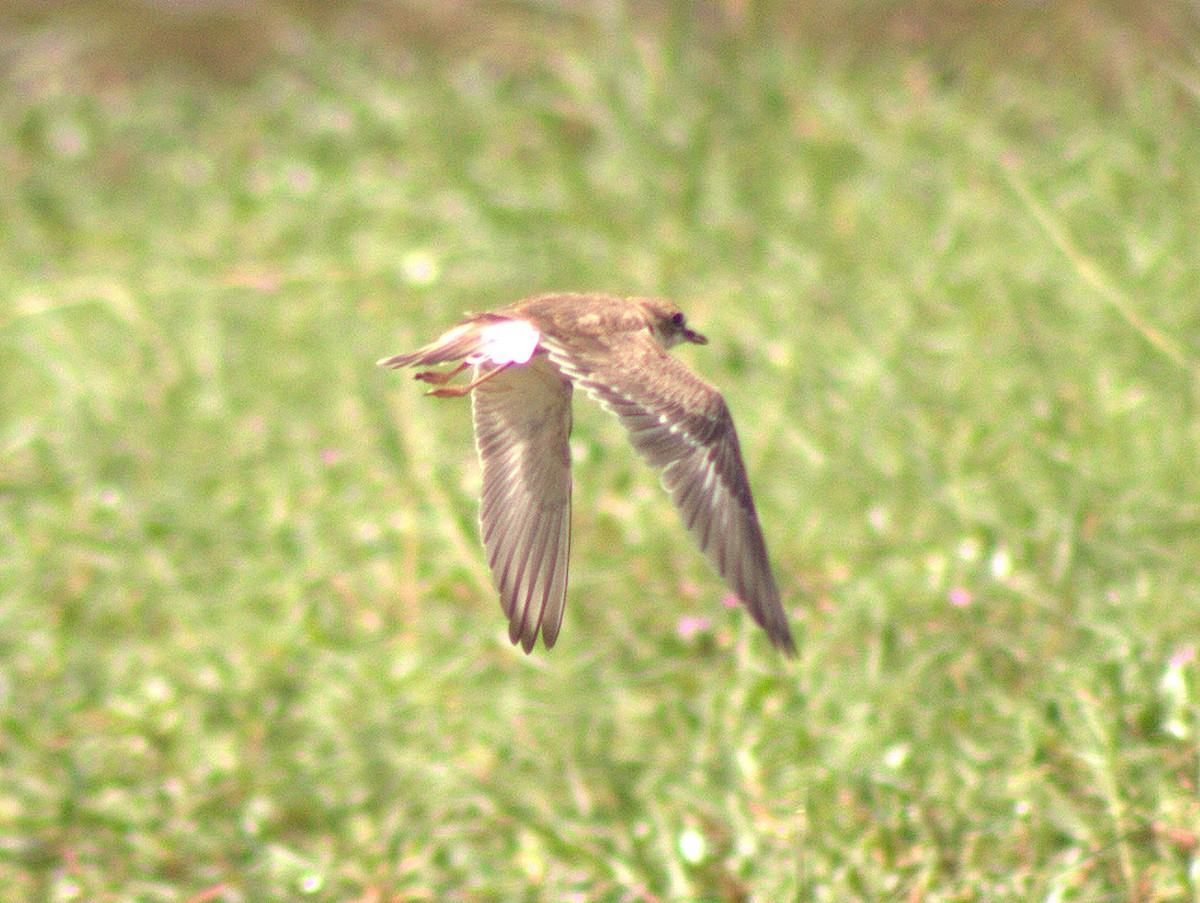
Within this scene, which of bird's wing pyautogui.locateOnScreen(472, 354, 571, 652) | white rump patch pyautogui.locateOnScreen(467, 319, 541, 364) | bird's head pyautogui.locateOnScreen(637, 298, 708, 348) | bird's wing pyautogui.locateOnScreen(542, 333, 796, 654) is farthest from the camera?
bird's head pyautogui.locateOnScreen(637, 298, 708, 348)

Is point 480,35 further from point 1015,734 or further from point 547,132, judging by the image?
point 1015,734

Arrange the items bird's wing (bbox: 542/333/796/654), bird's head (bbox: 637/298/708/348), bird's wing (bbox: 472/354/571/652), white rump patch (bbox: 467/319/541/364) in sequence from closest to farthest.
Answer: bird's wing (bbox: 542/333/796/654) < white rump patch (bbox: 467/319/541/364) < bird's wing (bbox: 472/354/571/652) < bird's head (bbox: 637/298/708/348)

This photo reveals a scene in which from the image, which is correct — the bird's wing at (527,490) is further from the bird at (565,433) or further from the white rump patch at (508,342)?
the white rump patch at (508,342)

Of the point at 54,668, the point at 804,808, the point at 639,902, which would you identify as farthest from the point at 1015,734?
the point at 54,668

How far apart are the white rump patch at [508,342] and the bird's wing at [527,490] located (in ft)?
0.72

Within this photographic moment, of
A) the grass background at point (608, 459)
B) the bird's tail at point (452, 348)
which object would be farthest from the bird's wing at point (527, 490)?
the grass background at point (608, 459)

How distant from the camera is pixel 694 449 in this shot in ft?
7.58

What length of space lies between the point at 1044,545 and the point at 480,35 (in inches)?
134

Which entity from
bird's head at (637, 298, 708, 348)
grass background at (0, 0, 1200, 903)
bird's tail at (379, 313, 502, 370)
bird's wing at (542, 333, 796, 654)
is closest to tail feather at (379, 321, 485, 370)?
bird's tail at (379, 313, 502, 370)

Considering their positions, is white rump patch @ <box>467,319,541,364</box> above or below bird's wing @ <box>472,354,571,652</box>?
above

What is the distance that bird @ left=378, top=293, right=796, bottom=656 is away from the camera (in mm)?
2246

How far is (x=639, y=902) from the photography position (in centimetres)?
274

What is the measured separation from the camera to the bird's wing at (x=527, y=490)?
245 cm

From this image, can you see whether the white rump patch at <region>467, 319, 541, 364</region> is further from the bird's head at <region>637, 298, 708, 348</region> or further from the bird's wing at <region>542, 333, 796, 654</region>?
the bird's head at <region>637, 298, 708, 348</region>
